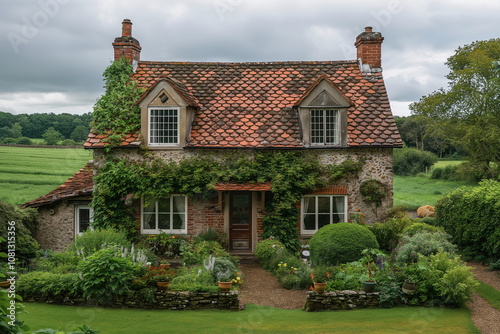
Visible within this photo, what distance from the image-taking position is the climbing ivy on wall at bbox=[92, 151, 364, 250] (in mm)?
16984

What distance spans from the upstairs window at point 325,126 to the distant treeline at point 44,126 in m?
25.1

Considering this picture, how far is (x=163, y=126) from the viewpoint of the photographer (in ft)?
58.2

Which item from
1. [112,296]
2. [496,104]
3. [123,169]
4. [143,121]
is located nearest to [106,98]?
[143,121]

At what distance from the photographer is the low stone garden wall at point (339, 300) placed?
11221 millimetres

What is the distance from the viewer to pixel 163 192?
17.0 m

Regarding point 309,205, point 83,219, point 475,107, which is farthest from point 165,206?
point 475,107

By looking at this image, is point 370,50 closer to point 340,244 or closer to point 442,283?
point 340,244

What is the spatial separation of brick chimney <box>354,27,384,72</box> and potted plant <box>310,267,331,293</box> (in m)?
11.0

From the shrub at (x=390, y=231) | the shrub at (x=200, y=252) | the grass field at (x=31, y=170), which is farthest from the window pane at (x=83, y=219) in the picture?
the shrub at (x=390, y=231)

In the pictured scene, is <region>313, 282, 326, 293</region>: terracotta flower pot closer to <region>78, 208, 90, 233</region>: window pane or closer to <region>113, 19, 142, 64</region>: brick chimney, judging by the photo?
<region>78, 208, 90, 233</region>: window pane

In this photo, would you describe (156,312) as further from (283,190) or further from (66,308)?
(283,190)

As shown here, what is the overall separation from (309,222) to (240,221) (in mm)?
2863

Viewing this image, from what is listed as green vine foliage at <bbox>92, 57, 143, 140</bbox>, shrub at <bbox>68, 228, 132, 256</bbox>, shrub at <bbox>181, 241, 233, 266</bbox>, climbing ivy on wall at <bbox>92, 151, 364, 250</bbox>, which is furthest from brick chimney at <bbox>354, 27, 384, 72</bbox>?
shrub at <bbox>68, 228, 132, 256</bbox>

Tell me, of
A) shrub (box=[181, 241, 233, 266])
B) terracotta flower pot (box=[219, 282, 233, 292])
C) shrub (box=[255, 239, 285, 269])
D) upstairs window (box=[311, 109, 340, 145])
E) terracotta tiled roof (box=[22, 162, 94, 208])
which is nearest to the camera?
terracotta flower pot (box=[219, 282, 233, 292])
